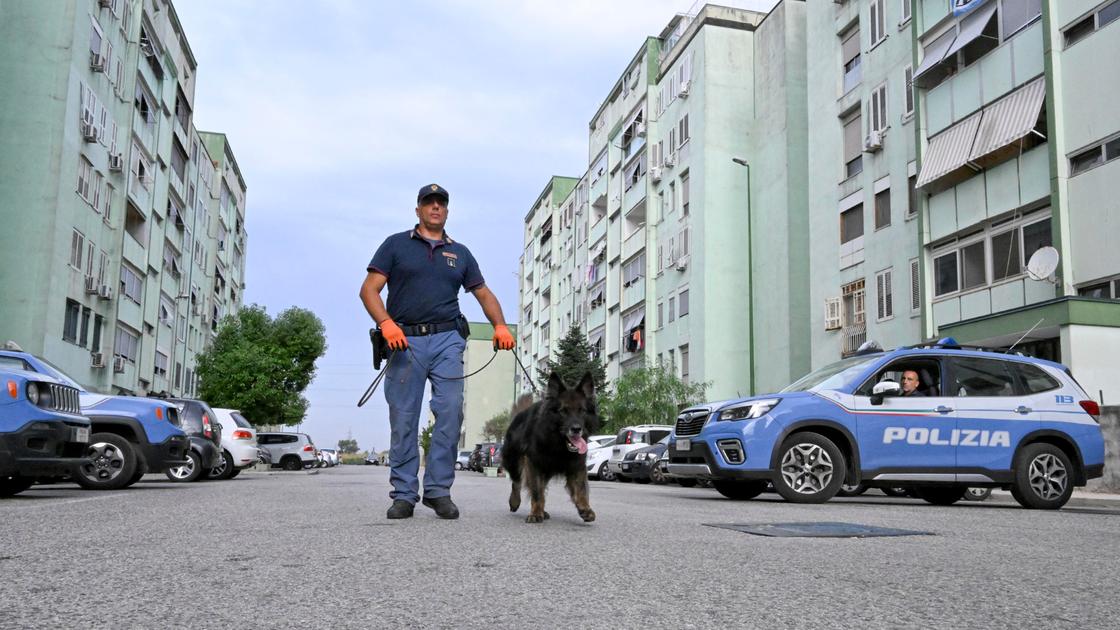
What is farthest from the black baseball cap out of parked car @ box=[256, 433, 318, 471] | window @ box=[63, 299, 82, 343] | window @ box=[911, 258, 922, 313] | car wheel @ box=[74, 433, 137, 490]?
parked car @ box=[256, 433, 318, 471]

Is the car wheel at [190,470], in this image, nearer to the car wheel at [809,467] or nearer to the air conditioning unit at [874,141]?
the car wheel at [809,467]

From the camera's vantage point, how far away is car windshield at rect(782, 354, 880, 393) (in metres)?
12.3

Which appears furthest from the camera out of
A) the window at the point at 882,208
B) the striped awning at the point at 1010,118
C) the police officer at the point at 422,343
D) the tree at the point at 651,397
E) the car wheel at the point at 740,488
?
the tree at the point at 651,397

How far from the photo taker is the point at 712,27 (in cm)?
4488

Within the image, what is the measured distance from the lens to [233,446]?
69.3ft

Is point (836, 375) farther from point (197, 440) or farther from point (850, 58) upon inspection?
point (850, 58)

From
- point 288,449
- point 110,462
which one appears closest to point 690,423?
point 110,462

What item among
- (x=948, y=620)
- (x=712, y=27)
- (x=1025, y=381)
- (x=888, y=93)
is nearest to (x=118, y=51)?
(x=712, y=27)

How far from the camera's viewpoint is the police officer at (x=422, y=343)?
23.9ft

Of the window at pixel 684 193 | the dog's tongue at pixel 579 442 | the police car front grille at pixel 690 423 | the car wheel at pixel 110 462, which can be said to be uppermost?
the window at pixel 684 193

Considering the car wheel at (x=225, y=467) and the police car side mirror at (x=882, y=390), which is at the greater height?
the police car side mirror at (x=882, y=390)

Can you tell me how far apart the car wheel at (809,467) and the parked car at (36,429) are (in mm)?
7693

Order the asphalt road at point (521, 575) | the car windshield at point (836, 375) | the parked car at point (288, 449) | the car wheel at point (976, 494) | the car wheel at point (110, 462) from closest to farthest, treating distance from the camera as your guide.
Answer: the asphalt road at point (521, 575) < the car windshield at point (836, 375) < the car wheel at point (110, 462) < the car wheel at point (976, 494) < the parked car at point (288, 449)

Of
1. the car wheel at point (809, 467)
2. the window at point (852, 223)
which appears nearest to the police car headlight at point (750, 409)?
the car wheel at point (809, 467)
